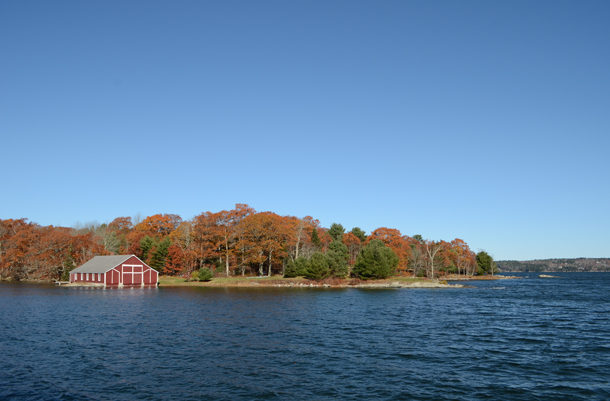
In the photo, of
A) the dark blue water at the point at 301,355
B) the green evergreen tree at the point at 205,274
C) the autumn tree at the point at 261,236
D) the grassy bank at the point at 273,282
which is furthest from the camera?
the autumn tree at the point at 261,236

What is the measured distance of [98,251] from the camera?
113250mm

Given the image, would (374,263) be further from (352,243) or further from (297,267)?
(352,243)

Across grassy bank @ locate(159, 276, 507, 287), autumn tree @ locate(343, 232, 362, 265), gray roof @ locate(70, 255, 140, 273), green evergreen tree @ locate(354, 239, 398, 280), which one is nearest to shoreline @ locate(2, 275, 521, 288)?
grassy bank @ locate(159, 276, 507, 287)

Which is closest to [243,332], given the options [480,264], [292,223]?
[292,223]

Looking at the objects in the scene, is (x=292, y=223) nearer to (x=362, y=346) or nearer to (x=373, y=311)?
(x=373, y=311)

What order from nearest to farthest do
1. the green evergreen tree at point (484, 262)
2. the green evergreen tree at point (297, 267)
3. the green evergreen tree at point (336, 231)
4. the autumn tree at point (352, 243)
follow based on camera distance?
the green evergreen tree at point (297, 267) → the green evergreen tree at point (336, 231) → the autumn tree at point (352, 243) → the green evergreen tree at point (484, 262)

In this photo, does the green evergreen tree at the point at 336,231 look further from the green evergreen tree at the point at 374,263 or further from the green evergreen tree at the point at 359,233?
the green evergreen tree at the point at 374,263

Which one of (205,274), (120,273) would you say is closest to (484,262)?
(205,274)

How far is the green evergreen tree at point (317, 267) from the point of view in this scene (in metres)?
89.8

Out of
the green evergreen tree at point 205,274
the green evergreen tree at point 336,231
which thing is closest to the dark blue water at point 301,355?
the green evergreen tree at point 205,274

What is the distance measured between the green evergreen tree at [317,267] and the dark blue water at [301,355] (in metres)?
44.7

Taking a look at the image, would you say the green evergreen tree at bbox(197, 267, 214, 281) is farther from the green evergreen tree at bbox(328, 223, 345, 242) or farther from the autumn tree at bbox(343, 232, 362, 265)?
the autumn tree at bbox(343, 232, 362, 265)

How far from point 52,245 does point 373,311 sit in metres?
98.3

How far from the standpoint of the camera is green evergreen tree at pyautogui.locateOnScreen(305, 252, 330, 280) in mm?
89750
